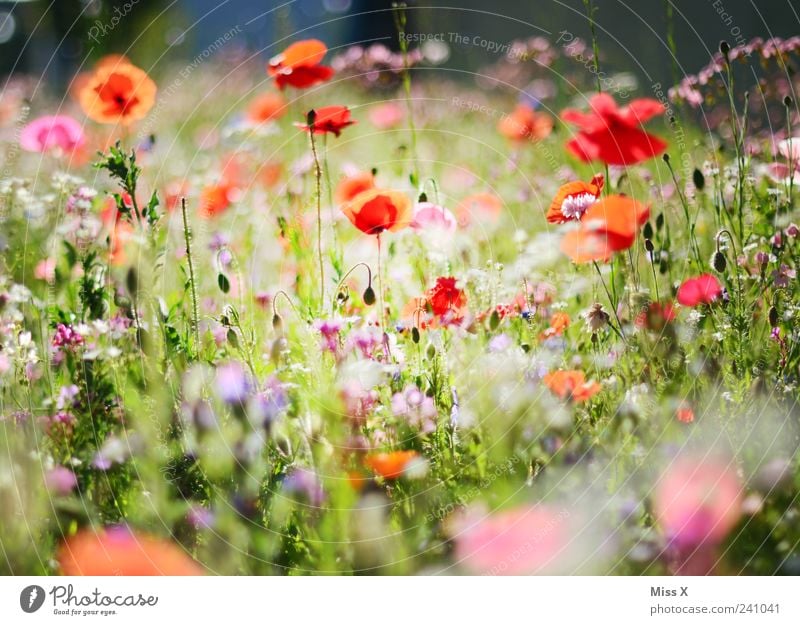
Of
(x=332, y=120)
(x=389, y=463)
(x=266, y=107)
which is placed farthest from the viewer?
(x=266, y=107)

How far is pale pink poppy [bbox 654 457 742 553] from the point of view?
0.80 m

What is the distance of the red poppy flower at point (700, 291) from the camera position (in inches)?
34.3

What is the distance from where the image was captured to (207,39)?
0.95 meters

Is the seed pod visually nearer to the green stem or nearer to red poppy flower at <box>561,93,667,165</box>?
red poppy flower at <box>561,93,667,165</box>

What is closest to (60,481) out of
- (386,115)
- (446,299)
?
(446,299)

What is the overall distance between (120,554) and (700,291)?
643 mm

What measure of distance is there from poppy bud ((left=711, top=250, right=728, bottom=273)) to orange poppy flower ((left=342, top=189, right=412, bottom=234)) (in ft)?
1.06

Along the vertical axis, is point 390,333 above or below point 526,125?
below

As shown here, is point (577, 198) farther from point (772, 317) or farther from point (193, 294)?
point (193, 294)

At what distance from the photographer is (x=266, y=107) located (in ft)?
3.30

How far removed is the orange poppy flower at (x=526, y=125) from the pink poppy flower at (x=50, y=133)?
1.64 feet

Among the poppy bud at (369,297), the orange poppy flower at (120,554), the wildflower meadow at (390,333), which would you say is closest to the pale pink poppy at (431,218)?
the wildflower meadow at (390,333)

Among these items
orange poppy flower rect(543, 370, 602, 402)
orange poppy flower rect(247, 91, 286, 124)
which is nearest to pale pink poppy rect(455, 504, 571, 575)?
orange poppy flower rect(543, 370, 602, 402)
